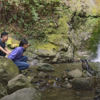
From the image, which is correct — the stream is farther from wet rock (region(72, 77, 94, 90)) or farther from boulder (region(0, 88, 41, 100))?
boulder (region(0, 88, 41, 100))

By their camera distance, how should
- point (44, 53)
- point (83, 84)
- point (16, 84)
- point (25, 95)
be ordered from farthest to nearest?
point (44, 53) < point (83, 84) < point (16, 84) < point (25, 95)

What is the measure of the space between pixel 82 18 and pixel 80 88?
7739 mm

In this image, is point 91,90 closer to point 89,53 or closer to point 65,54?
point 65,54

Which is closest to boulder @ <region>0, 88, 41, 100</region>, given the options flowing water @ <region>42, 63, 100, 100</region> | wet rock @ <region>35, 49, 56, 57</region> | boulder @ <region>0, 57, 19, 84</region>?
flowing water @ <region>42, 63, 100, 100</region>

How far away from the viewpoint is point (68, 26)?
11.5 metres

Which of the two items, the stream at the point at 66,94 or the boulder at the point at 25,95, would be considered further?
the stream at the point at 66,94

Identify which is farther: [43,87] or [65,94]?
[43,87]

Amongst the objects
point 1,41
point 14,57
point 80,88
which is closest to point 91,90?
point 80,88

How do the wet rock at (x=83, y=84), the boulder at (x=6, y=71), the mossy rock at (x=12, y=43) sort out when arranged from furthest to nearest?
the mossy rock at (x=12, y=43) → the wet rock at (x=83, y=84) → the boulder at (x=6, y=71)

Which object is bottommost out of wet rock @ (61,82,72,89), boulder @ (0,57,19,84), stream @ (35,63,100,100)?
wet rock @ (61,82,72,89)

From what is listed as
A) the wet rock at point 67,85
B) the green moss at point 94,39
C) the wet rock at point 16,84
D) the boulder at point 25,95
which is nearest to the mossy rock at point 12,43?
the wet rock at point 67,85

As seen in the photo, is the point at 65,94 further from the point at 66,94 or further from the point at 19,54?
the point at 19,54

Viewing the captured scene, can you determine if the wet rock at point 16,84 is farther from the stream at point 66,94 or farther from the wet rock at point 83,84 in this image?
the wet rock at point 83,84

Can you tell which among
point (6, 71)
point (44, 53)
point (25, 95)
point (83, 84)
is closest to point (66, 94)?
point (83, 84)
